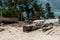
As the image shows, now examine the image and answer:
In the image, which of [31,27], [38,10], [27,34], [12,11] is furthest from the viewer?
[38,10]

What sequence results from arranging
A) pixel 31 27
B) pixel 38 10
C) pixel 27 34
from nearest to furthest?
pixel 27 34
pixel 31 27
pixel 38 10

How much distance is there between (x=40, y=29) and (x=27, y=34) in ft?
3.76

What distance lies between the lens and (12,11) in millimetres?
23797

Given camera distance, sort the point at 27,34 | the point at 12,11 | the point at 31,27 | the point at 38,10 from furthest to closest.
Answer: the point at 38,10, the point at 12,11, the point at 31,27, the point at 27,34

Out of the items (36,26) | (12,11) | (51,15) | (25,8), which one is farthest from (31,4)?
(36,26)

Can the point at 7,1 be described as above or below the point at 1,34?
above

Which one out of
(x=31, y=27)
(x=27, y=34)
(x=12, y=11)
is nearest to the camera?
(x=27, y=34)

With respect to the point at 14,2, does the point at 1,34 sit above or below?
below

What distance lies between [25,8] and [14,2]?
6.35ft

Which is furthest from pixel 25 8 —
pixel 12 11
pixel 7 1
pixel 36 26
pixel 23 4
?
pixel 36 26

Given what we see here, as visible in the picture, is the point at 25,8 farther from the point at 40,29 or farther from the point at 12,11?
the point at 40,29

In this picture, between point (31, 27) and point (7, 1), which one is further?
point (7, 1)

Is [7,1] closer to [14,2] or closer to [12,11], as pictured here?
[14,2]

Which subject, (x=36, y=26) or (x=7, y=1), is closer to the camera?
(x=36, y=26)
